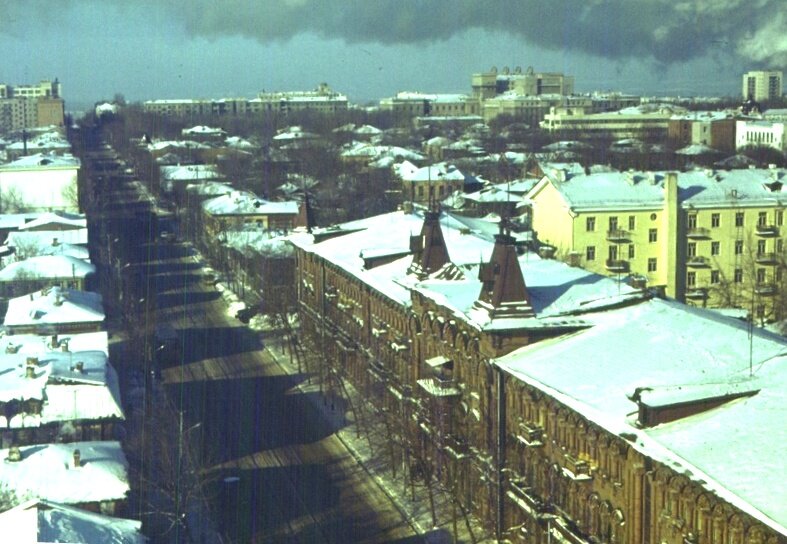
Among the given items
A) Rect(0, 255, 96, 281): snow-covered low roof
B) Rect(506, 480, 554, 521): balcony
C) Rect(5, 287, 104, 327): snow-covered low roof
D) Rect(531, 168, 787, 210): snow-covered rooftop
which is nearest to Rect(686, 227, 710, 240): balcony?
Rect(531, 168, 787, 210): snow-covered rooftop

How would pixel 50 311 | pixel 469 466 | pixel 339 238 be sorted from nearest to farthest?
pixel 469 466 → pixel 50 311 → pixel 339 238

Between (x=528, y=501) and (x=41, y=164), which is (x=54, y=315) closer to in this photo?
(x=528, y=501)

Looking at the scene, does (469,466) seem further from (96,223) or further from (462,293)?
(96,223)

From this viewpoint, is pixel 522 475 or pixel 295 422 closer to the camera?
pixel 522 475

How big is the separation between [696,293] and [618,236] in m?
2.42

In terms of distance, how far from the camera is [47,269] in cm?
3303

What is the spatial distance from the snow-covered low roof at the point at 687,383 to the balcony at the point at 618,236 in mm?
15350

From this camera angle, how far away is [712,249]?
3262 centimetres

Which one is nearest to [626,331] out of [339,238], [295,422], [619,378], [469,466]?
[619,378]

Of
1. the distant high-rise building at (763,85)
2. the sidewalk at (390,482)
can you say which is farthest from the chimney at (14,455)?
the distant high-rise building at (763,85)

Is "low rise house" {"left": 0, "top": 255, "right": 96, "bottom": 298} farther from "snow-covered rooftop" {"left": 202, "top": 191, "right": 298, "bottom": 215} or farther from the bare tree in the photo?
"snow-covered rooftop" {"left": 202, "top": 191, "right": 298, "bottom": 215}

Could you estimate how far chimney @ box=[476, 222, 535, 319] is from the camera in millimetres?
17266

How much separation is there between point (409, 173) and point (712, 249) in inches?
1067

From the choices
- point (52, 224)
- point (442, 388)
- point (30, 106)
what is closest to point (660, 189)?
point (442, 388)
